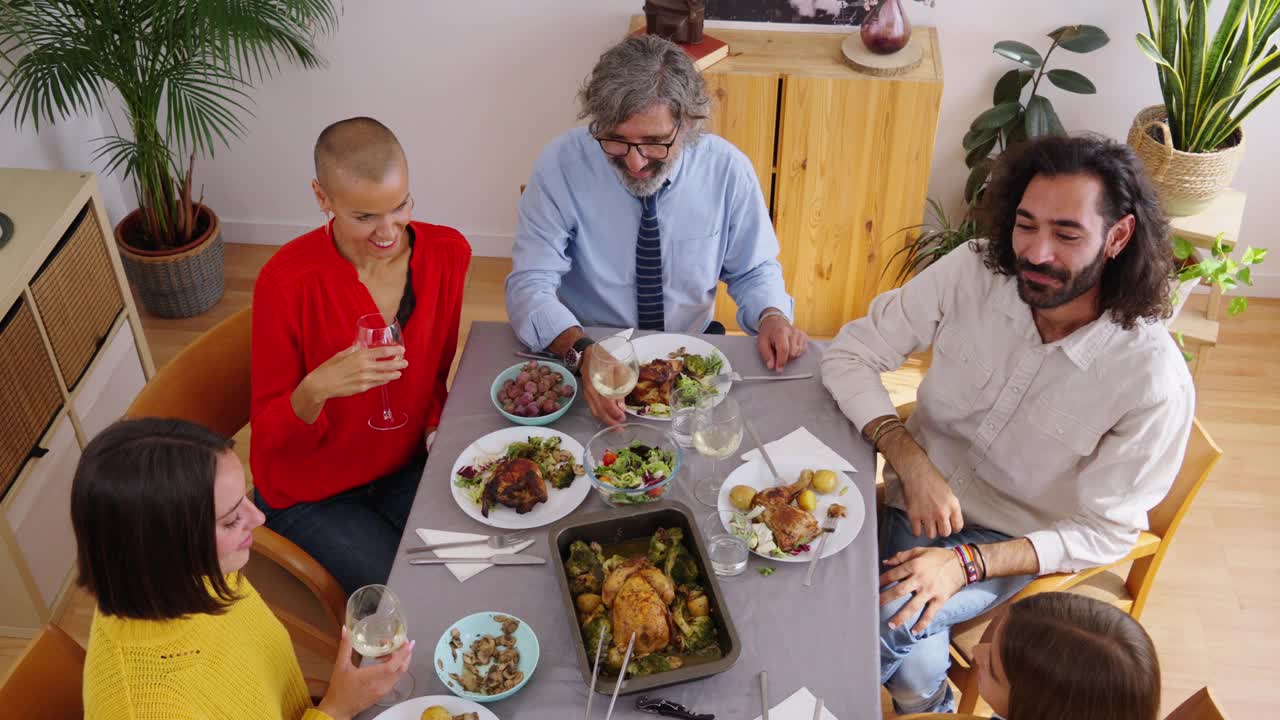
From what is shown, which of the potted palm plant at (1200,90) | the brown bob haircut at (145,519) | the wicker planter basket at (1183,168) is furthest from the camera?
the wicker planter basket at (1183,168)

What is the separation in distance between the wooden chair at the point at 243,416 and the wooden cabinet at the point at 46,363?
74 cm

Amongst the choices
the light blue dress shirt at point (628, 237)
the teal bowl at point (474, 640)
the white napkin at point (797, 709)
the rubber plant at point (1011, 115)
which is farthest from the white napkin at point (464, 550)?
the rubber plant at point (1011, 115)

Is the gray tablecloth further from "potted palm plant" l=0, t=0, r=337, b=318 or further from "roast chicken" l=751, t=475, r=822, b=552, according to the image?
"potted palm plant" l=0, t=0, r=337, b=318

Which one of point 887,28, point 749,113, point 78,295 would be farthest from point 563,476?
point 887,28

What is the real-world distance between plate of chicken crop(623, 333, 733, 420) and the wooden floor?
1.28 m

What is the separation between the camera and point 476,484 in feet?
7.14

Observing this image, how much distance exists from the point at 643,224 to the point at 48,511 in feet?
6.14

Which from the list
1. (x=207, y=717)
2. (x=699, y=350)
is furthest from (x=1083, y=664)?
(x=207, y=717)

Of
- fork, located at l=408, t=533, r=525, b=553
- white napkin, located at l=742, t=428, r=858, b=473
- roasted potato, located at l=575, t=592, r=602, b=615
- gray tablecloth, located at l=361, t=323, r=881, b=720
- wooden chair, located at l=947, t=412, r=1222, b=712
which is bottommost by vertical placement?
wooden chair, located at l=947, t=412, r=1222, b=712

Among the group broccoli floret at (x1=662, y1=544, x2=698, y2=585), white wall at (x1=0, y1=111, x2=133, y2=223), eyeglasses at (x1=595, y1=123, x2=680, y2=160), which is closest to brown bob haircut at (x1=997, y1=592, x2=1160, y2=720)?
broccoli floret at (x1=662, y1=544, x2=698, y2=585)

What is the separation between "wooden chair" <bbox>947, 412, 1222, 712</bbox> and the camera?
2270 millimetres

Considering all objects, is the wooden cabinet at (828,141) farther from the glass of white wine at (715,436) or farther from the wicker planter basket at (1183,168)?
the glass of white wine at (715,436)

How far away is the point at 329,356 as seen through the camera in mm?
2461

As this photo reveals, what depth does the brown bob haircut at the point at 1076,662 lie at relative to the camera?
1.65 meters
